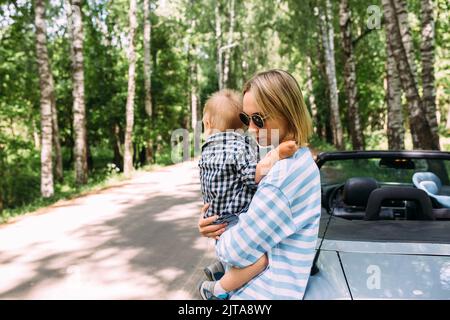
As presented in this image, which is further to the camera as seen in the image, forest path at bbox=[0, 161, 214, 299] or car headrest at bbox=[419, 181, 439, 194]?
forest path at bbox=[0, 161, 214, 299]

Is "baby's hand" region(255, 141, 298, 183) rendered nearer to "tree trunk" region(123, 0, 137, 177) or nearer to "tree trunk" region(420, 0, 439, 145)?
"tree trunk" region(420, 0, 439, 145)

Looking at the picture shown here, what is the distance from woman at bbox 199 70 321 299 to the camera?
145cm

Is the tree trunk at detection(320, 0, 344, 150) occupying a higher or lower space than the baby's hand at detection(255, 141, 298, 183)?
higher

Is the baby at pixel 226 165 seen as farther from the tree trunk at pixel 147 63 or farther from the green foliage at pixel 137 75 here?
the tree trunk at pixel 147 63

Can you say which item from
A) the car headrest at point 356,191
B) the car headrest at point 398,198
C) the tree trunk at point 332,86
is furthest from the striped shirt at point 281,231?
the tree trunk at point 332,86

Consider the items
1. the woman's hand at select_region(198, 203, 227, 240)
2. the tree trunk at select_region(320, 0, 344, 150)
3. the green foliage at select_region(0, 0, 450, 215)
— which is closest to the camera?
the woman's hand at select_region(198, 203, 227, 240)

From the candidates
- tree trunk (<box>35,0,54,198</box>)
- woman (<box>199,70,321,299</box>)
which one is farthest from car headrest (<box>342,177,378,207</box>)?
tree trunk (<box>35,0,54,198</box>)

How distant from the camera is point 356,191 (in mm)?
3217

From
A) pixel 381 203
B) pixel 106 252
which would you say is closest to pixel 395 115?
pixel 106 252

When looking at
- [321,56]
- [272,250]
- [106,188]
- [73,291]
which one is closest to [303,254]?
[272,250]

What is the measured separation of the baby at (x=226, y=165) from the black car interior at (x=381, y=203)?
3.91 ft
